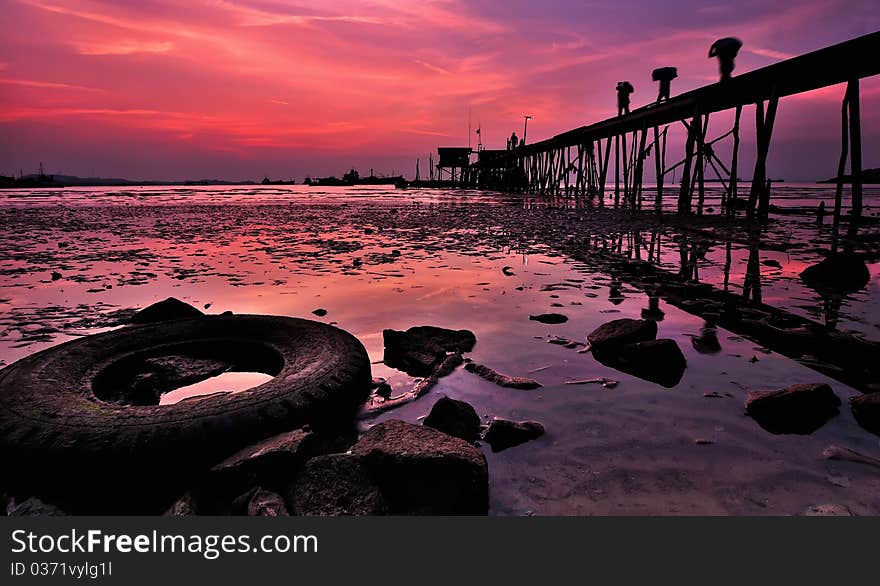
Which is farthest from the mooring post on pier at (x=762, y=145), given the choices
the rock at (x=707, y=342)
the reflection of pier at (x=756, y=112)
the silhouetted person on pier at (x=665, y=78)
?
the rock at (x=707, y=342)

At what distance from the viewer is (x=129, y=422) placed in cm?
209

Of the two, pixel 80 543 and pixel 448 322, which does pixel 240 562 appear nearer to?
pixel 80 543

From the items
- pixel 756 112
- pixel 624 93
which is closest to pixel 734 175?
pixel 756 112

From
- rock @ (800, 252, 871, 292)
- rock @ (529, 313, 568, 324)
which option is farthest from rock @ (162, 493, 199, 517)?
rock @ (800, 252, 871, 292)

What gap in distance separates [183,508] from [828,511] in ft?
8.33

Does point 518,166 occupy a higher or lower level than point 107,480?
higher

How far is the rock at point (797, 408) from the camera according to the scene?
239 centimetres

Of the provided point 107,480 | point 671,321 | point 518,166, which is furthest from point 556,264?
point 518,166

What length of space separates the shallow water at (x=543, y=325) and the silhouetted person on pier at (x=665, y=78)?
444 inches

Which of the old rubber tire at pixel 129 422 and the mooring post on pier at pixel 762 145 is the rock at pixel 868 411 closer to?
the old rubber tire at pixel 129 422

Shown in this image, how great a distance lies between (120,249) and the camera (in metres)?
9.32

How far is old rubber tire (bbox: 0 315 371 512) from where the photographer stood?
1.97 meters

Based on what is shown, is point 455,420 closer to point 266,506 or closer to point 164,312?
point 266,506

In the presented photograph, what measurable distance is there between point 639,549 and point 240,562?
136 centimetres
